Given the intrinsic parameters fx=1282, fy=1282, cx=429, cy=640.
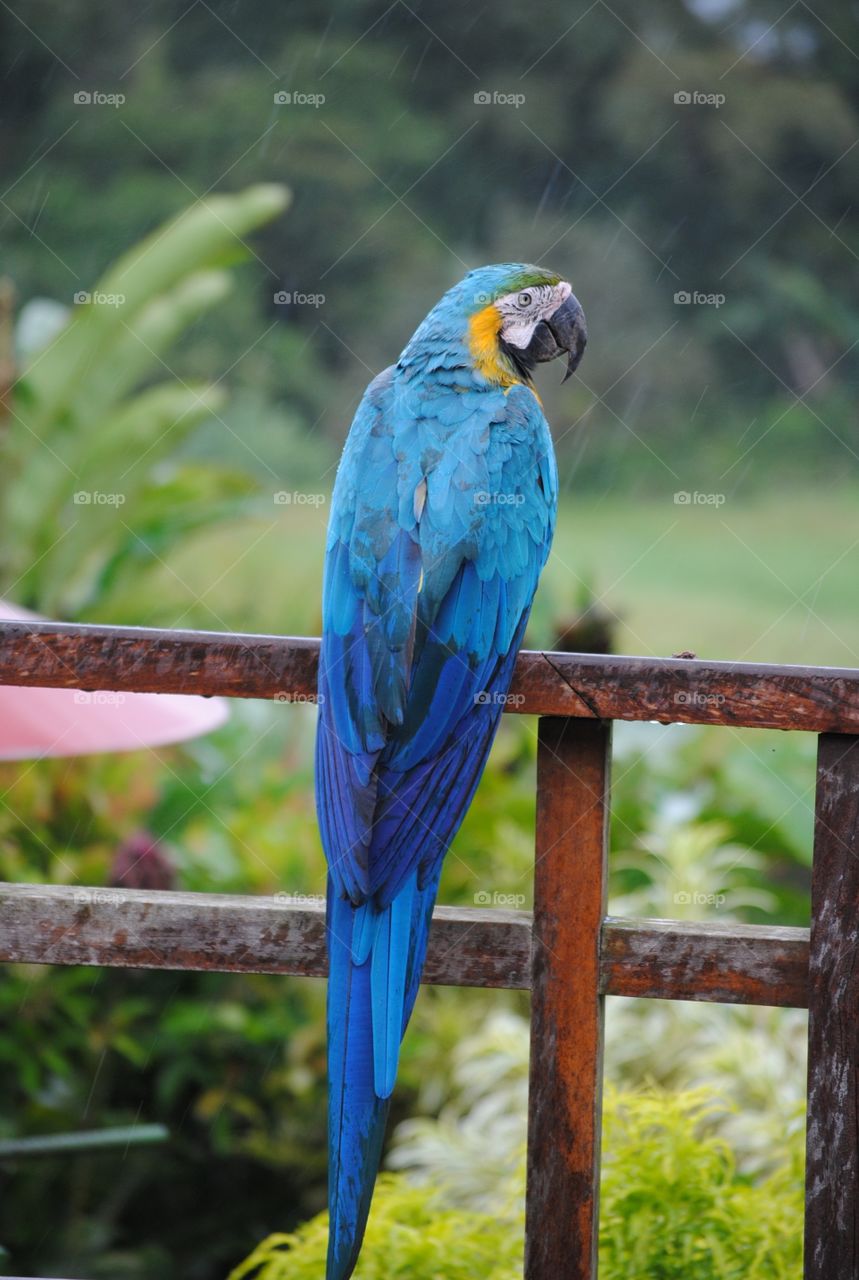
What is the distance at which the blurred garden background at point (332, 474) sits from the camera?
2480mm

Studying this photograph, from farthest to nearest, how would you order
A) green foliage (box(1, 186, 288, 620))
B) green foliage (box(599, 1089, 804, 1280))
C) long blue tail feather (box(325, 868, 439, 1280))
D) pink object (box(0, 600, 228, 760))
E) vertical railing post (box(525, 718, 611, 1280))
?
green foliage (box(1, 186, 288, 620))
pink object (box(0, 600, 228, 760))
green foliage (box(599, 1089, 804, 1280))
vertical railing post (box(525, 718, 611, 1280))
long blue tail feather (box(325, 868, 439, 1280))

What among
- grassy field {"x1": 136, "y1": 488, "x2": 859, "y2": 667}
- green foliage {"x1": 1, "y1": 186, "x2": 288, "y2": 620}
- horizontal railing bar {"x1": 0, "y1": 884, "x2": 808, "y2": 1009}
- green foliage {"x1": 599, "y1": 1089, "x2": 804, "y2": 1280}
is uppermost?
grassy field {"x1": 136, "y1": 488, "x2": 859, "y2": 667}

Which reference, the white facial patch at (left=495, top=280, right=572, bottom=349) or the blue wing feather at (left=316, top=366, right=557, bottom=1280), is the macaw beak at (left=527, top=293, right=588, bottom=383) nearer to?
the white facial patch at (left=495, top=280, right=572, bottom=349)

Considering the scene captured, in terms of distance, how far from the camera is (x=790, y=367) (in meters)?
9.04

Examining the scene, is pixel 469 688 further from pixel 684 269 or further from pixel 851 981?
pixel 684 269

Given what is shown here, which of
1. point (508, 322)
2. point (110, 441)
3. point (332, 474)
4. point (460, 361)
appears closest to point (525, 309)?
point (508, 322)

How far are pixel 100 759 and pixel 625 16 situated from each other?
8025mm

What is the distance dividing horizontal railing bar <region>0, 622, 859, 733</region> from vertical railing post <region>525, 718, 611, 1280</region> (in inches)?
1.9

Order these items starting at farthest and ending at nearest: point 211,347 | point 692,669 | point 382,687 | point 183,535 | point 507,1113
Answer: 1. point 211,347
2. point 183,535
3. point 507,1113
4. point 382,687
5. point 692,669

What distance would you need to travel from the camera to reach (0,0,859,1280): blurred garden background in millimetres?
2480

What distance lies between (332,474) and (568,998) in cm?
682

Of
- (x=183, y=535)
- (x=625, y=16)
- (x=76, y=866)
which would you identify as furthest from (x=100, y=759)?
(x=625, y=16)

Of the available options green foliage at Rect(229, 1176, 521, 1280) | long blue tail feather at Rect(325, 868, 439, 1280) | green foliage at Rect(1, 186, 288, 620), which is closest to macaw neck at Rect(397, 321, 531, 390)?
long blue tail feather at Rect(325, 868, 439, 1280)

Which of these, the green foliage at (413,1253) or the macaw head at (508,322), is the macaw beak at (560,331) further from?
the green foliage at (413,1253)
